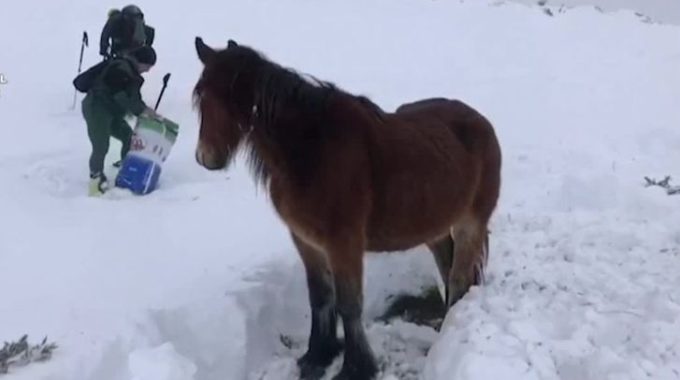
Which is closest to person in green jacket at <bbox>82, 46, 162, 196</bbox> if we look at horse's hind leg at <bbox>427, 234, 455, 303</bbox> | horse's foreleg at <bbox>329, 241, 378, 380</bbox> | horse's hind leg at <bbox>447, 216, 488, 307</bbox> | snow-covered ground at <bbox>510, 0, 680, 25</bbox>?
horse's hind leg at <bbox>427, 234, 455, 303</bbox>

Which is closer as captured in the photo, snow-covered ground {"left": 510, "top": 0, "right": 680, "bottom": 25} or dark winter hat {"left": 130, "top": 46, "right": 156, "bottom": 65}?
dark winter hat {"left": 130, "top": 46, "right": 156, "bottom": 65}

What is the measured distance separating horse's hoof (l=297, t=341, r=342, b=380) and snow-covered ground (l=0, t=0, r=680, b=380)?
8 cm

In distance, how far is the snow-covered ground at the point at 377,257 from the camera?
469 cm

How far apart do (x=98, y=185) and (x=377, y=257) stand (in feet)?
9.51

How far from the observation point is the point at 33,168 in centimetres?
834

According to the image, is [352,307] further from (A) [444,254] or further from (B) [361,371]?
(A) [444,254]

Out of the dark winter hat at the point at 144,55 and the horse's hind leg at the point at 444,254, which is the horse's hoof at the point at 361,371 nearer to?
the horse's hind leg at the point at 444,254

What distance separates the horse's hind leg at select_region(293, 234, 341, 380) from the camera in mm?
5199

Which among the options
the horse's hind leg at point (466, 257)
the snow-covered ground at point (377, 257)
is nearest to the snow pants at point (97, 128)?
the snow-covered ground at point (377, 257)

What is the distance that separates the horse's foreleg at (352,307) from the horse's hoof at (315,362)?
7.1 inches

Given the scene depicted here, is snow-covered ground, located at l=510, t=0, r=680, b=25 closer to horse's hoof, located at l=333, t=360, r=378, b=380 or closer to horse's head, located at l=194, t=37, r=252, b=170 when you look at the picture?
horse's hoof, located at l=333, t=360, r=378, b=380

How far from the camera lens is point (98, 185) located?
7.76 metres

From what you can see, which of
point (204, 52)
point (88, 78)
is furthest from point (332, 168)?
point (88, 78)

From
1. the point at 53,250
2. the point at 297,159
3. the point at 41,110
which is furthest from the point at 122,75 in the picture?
the point at 297,159
